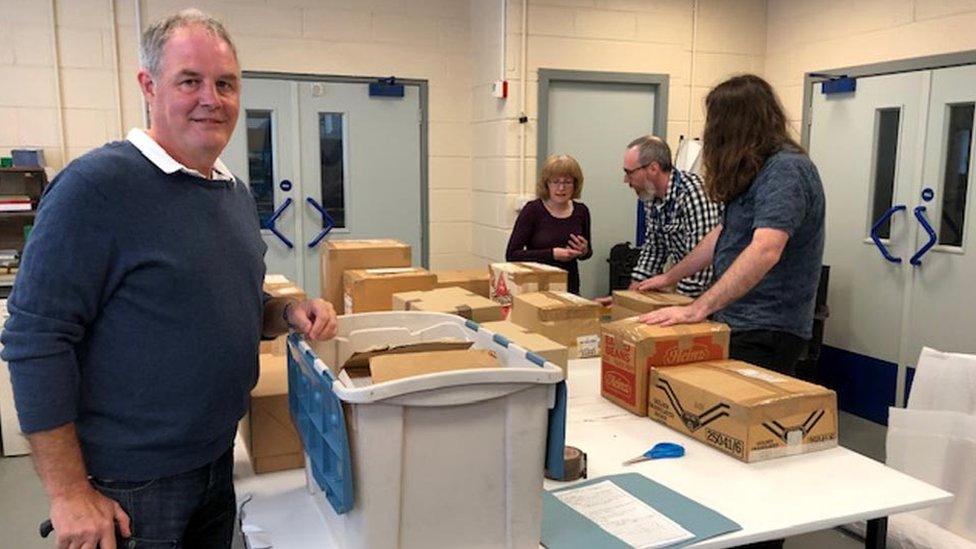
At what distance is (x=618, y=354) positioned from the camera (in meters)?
2.06

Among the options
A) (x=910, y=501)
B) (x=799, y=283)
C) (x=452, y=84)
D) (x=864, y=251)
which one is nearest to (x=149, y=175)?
(x=910, y=501)

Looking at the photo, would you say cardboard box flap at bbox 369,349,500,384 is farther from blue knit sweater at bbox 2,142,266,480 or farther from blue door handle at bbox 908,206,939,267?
blue door handle at bbox 908,206,939,267

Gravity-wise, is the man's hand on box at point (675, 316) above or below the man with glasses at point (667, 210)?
below

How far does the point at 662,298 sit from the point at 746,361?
33cm

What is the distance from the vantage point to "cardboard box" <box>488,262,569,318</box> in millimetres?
2656

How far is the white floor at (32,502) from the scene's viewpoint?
8.18 ft

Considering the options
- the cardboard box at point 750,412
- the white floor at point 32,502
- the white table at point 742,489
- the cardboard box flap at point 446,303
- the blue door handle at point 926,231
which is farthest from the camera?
the blue door handle at point 926,231

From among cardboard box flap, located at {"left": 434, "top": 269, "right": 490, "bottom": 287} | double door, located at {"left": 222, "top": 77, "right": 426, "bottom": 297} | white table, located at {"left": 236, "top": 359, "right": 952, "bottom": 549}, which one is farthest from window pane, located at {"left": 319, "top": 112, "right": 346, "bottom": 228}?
white table, located at {"left": 236, "top": 359, "right": 952, "bottom": 549}

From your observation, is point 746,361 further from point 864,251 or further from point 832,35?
point 832,35

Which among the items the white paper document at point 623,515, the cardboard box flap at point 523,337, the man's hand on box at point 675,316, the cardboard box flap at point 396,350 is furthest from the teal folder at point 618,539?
the man's hand on box at point 675,316

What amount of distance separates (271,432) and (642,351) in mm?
953

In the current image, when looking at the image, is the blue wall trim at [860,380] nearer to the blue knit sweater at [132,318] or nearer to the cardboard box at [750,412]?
the cardboard box at [750,412]

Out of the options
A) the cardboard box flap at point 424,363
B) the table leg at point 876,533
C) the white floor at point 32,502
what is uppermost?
the cardboard box flap at point 424,363

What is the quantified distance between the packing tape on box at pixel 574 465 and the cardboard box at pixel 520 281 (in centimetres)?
97
